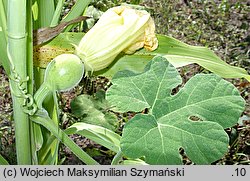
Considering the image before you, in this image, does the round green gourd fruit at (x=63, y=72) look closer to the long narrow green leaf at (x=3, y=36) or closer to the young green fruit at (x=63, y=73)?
the young green fruit at (x=63, y=73)

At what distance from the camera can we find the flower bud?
719mm

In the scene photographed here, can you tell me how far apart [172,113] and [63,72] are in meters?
0.15

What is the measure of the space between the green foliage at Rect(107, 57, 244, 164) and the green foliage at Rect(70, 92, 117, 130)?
43 cm

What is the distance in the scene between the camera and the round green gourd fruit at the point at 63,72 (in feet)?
2.08

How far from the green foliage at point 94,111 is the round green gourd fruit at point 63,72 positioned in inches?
15.9

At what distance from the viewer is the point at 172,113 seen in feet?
1.97

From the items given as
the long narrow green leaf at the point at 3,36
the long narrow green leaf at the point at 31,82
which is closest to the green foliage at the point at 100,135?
the long narrow green leaf at the point at 31,82

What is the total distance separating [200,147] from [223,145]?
28 millimetres

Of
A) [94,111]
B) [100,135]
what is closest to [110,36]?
[100,135]

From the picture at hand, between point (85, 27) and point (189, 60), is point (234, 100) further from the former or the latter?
point (85, 27)

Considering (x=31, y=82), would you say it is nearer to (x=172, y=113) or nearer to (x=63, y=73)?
(x=63, y=73)

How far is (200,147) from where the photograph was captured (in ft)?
1.87

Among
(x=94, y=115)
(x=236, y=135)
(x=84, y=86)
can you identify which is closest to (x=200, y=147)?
(x=94, y=115)

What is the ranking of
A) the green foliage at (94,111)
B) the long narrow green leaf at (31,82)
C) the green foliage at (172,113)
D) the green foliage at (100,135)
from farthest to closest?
1. the green foliage at (94,111)
2. the green foliage at (100,135)
3. the long narrow green leaf at (31,82)
4. the green foliage at (172,113)
